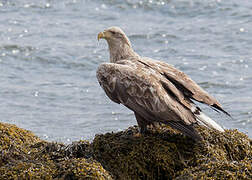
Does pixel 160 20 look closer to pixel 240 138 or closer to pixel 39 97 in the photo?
pixel 39 97

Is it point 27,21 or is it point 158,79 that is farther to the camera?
point 27,21

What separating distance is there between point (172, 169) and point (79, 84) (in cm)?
698

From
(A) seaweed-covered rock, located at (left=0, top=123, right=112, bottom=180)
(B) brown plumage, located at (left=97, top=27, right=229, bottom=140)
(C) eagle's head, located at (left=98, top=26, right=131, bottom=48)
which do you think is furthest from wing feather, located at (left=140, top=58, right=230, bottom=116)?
(A) seaweed-covered rock, located at (left=0, top=123, right=112, bottom=180)

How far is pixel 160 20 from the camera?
635 inches

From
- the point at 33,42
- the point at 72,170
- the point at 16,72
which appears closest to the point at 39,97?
the point at 16,72

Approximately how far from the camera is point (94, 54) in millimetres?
13914

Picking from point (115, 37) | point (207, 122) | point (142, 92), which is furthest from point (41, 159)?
point (115, 37)

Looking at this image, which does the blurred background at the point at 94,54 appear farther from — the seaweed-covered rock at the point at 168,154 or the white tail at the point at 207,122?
the white tail at the point at 207,122

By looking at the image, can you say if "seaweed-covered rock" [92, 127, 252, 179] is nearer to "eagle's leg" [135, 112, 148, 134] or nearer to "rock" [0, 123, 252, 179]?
"rock" [0, 123, 252, 179]

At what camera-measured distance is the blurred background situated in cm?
1048

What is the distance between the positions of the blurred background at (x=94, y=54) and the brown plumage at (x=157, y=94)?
3.33m

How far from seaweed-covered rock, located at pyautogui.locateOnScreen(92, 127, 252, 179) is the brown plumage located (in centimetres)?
17

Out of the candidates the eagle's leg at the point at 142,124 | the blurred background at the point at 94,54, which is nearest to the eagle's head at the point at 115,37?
the eagle's leg at the point at 142,124

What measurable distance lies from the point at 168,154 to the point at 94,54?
8.63 m
